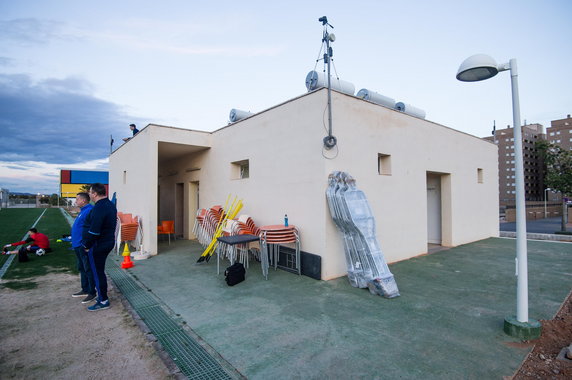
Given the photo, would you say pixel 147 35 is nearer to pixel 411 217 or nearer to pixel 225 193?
pixel 225 193

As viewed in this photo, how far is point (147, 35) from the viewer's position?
690 centimetres

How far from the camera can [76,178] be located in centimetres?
4194

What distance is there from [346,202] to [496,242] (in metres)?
8.11

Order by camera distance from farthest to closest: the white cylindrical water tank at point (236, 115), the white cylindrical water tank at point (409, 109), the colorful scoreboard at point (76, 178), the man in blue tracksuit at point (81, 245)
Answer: the colorful scoreboard at point (76, 178)
the white cylindrical water tank at point (236, 115)
the white cylindrical water tank at point (409, 109)
the man in blue tracksuit at point (81, 245)

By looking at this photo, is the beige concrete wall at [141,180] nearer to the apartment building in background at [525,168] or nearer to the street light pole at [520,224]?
the street light pole at [520,224]

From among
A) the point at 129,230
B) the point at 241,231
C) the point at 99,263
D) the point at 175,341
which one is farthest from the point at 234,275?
the point at 129,230

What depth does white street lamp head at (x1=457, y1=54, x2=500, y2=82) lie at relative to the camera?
10.3 ft

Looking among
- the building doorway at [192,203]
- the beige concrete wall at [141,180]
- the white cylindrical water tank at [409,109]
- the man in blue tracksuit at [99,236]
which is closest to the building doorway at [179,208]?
the building doorway at [192,203]

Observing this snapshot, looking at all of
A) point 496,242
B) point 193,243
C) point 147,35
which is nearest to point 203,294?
point 193,243

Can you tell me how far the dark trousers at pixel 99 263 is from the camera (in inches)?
154

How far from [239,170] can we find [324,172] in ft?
12.1

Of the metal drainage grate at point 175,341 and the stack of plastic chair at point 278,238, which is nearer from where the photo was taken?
the metal drainage grate at point 175,341

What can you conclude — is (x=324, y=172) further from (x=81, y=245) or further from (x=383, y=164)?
(x=81, y=245)

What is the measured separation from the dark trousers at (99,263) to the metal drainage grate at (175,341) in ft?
1.49
